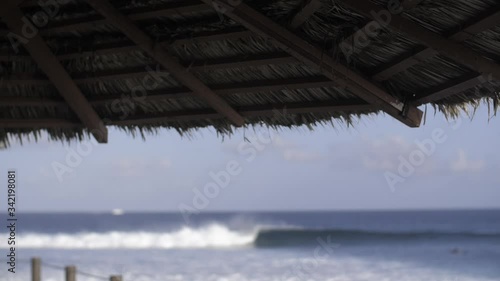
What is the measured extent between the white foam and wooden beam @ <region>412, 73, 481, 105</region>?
14370mm

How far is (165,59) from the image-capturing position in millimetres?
3490

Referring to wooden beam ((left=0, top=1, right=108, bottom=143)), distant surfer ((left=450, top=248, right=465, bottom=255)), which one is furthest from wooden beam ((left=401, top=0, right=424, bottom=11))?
distant surfer ((left=450, top=248, right=465, bottom=255))

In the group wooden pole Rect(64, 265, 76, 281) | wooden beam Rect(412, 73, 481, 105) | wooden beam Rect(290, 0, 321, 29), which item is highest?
wooden beam Rect(290, 0, 321, 29)

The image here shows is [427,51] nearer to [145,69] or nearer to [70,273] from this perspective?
[145,69]

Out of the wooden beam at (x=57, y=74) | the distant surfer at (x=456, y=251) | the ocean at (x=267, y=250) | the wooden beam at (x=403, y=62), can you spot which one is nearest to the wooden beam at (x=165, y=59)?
the wooden beam at (x=57, y=74)

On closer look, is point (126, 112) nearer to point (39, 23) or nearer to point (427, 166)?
point (39, 23)

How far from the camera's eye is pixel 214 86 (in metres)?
3.73

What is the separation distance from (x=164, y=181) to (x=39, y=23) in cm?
2046

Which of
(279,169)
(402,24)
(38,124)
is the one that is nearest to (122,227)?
(279,169)

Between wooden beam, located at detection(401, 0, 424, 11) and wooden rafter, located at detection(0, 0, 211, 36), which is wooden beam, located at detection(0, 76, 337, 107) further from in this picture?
wooden beam, located at detection(401, 0, 424, 11)

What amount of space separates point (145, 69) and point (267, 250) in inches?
535

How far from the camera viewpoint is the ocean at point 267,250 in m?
12.8

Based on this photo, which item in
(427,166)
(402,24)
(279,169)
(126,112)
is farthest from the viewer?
(279,169)

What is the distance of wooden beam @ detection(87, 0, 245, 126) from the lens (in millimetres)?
3256
